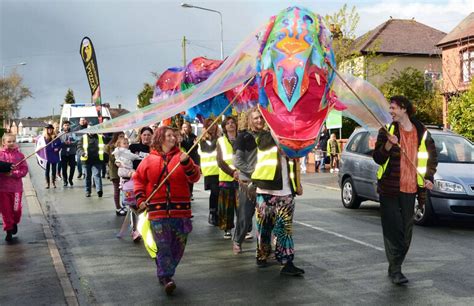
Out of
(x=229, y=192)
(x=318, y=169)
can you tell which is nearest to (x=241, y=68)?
(x=229, y=192)

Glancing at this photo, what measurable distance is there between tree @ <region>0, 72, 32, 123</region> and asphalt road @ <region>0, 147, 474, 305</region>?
6130cm

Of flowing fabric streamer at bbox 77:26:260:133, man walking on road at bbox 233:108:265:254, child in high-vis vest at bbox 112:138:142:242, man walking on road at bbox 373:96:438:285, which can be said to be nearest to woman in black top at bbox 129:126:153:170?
child in high-vis vest at bbox 112:138:142:242

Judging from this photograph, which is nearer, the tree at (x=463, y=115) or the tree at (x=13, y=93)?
the tree at (x=463, y=115)

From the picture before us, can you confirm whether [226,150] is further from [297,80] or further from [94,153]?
[94,153]

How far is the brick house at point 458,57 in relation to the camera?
94.3 ft

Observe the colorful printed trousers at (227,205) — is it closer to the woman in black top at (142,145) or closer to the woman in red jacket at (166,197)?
the woman in black top at (142,145)

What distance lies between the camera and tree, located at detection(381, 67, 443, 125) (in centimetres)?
3678

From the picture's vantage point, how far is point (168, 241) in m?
6.06

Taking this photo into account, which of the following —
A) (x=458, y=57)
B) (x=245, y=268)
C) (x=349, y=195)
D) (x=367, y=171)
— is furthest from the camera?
(x=458, y=57)

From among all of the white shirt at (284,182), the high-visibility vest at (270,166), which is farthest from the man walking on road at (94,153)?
the white shirt at (284,182)

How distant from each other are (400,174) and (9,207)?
5812mm

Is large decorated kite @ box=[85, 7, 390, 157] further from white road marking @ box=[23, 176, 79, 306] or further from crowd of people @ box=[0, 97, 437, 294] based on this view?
white road marking @ box=[23, 176, 79, 306]

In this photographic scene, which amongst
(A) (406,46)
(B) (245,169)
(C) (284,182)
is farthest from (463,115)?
(A) (406,46)

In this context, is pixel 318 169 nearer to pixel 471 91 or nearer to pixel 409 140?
pixel 471 91
